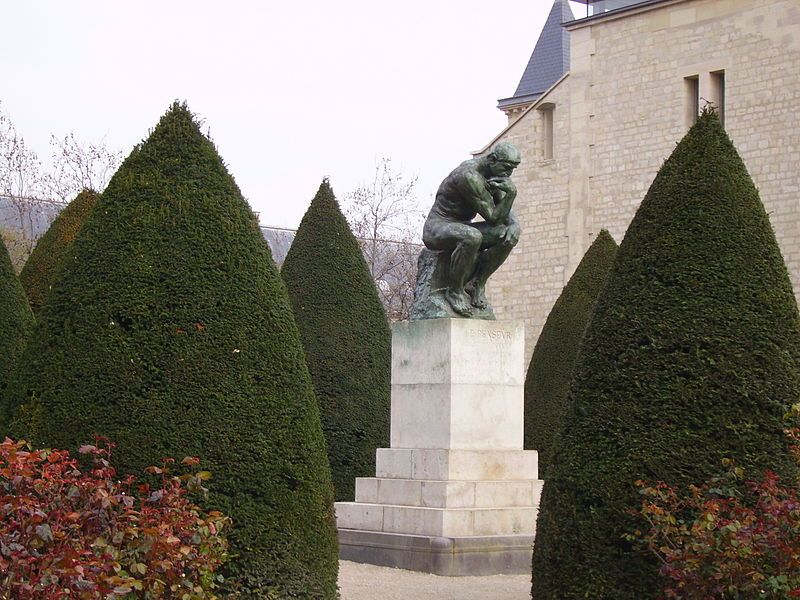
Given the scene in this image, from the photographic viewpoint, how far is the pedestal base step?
1054 cm

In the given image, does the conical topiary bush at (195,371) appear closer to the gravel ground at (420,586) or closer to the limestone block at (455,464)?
the gravel ground at (420,586)

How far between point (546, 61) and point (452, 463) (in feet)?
104

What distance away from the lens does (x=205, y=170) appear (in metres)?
7.10

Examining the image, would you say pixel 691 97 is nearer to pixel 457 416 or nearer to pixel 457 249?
pixel 457 249

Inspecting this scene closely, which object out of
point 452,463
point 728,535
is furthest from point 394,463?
point 728,535

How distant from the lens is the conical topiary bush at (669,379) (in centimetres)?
618

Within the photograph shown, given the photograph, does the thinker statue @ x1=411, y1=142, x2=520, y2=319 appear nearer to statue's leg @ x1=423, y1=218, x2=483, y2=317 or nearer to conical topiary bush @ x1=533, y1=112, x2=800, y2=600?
statue's leg @ x1=423, y1=218, x2=483, y2=317

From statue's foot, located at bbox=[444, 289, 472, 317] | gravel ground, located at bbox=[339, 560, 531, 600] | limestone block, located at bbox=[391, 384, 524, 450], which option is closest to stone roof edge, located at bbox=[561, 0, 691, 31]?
statue's foot, located at bbox=[444, 289, 472, 317]

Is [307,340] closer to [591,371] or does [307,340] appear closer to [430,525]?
[430,525]

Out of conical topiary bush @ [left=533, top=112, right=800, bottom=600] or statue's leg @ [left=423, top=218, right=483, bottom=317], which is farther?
statue's leg @ [left=423, top=218, right=483, bottom=317]

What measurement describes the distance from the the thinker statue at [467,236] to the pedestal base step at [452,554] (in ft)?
6.36

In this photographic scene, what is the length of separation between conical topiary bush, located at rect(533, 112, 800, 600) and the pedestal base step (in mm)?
3966

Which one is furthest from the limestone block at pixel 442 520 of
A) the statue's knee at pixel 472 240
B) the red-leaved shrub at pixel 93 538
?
the red-leaved shrub at pixel 93 538

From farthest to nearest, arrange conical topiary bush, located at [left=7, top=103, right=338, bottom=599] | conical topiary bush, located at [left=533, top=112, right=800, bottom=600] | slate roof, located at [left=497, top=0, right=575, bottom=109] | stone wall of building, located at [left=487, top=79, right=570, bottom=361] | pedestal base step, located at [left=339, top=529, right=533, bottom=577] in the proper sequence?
slate roof, located at [left=497, top=0, right=575, bottom=109] → stone wall of building, located at [left=487, top=79, right=570, bottom=361] → pedestal base step, located at [left=339, top=529, right=533, bottom=577] → conical topiary bush, located at [left=7, top=103, right=338, bottom=599] → conical topiary bush, located at [left=533, top=112, right=800, bottom=600]
